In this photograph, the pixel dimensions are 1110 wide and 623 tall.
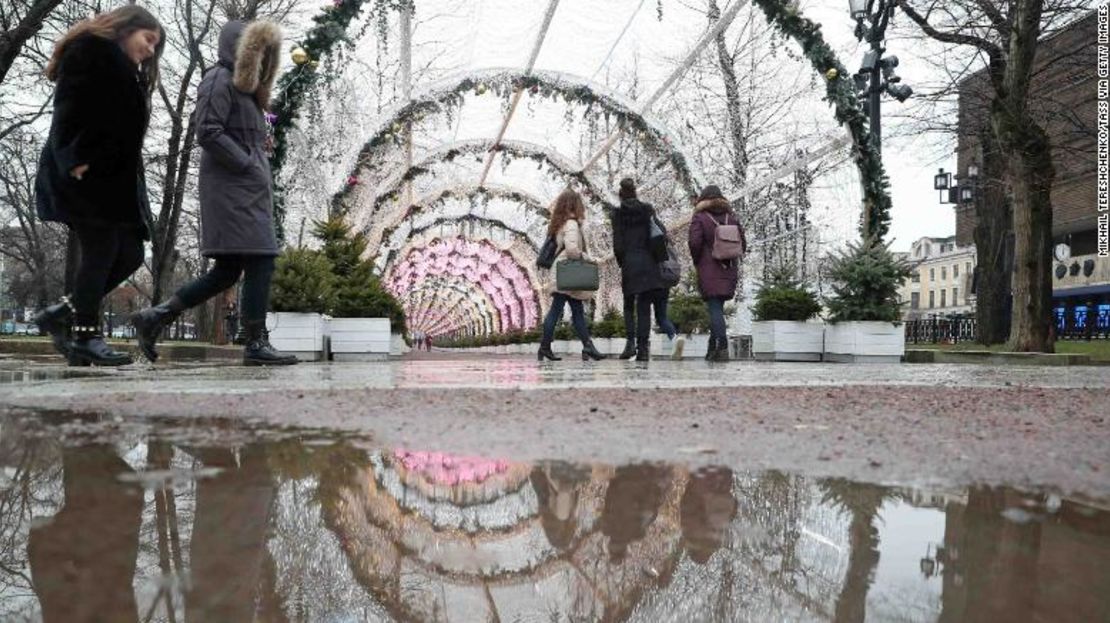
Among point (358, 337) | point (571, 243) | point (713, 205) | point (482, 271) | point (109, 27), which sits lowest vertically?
point (358, 337)

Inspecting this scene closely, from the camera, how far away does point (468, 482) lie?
1.71m

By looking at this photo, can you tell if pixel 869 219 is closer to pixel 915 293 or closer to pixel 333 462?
pixel 333 462

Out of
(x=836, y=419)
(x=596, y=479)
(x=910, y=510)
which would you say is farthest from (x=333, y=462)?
(x=836, y=419)

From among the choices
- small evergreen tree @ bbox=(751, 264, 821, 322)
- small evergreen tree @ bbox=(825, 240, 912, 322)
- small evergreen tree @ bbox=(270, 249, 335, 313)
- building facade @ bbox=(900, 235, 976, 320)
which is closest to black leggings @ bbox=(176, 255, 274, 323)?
small evergreen tree @ bbox=(270, 249, 335, 313)

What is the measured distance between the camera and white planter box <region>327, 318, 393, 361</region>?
1230cm

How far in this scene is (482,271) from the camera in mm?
41062

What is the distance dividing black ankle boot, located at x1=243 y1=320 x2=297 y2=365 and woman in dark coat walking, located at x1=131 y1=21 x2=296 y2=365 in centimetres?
14

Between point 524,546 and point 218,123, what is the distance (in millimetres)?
5017

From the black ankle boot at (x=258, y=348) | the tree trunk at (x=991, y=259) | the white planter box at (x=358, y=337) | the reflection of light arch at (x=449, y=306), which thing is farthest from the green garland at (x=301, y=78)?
the reflection of light arch at (x=449, y=306)

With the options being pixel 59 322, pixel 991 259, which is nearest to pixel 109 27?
pixel 59 322

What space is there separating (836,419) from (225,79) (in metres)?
4.49

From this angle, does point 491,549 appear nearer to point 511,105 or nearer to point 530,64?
point 530,64

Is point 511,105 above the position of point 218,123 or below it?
above

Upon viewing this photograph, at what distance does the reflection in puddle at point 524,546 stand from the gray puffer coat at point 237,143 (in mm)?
4045
